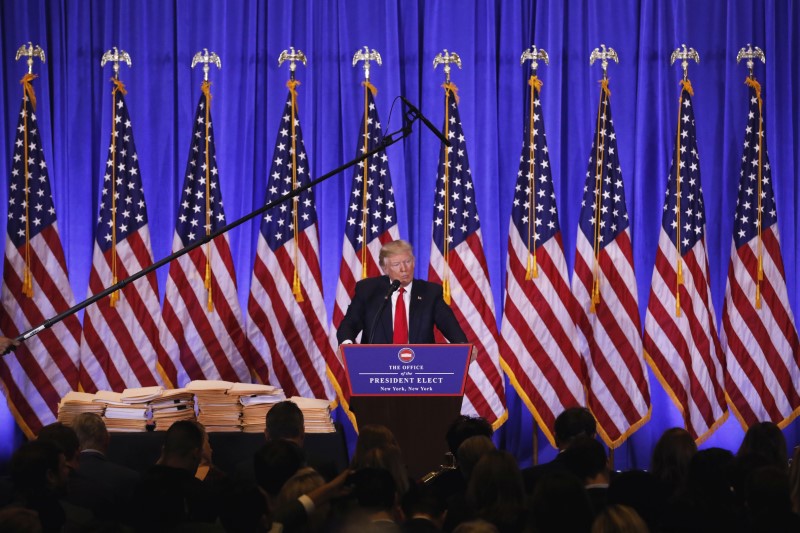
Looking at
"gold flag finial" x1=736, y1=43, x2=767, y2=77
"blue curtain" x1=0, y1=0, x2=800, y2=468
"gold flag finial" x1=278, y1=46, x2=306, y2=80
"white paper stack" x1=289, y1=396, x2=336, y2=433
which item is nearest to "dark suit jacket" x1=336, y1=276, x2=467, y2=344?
"white paper stack" x1=289, y1=396, x2=336, y2=433

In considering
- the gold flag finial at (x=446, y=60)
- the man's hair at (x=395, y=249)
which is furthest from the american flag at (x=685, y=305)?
the man's hair at (x=395, y=249)

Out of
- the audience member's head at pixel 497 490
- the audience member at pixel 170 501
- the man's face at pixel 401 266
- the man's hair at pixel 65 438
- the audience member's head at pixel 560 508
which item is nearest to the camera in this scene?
the audience member's head at pixel 560 508

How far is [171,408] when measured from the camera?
780 cm

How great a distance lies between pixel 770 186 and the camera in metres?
9.33

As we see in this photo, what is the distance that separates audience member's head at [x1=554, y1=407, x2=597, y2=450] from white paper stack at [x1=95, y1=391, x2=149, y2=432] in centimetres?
332

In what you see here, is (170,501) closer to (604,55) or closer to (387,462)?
(387,462)

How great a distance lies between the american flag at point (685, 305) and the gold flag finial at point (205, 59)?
3.91m

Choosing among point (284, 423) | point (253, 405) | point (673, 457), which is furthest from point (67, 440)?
point (253, 405)

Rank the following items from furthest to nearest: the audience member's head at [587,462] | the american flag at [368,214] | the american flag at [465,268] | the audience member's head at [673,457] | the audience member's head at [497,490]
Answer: the american flag at [368,214] < the american flag at [465,268] < the audience member's head at [673,457] < the audience member's head at [587,462] < the audience member's head at [497,490]

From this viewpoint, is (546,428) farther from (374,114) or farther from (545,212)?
(374,114)

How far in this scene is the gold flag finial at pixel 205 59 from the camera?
959cm

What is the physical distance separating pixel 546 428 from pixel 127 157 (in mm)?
4062

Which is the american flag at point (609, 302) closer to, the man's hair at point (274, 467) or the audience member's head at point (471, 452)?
the audience member's head at point (471, 452)

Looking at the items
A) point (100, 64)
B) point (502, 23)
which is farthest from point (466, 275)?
point (100, 64)
